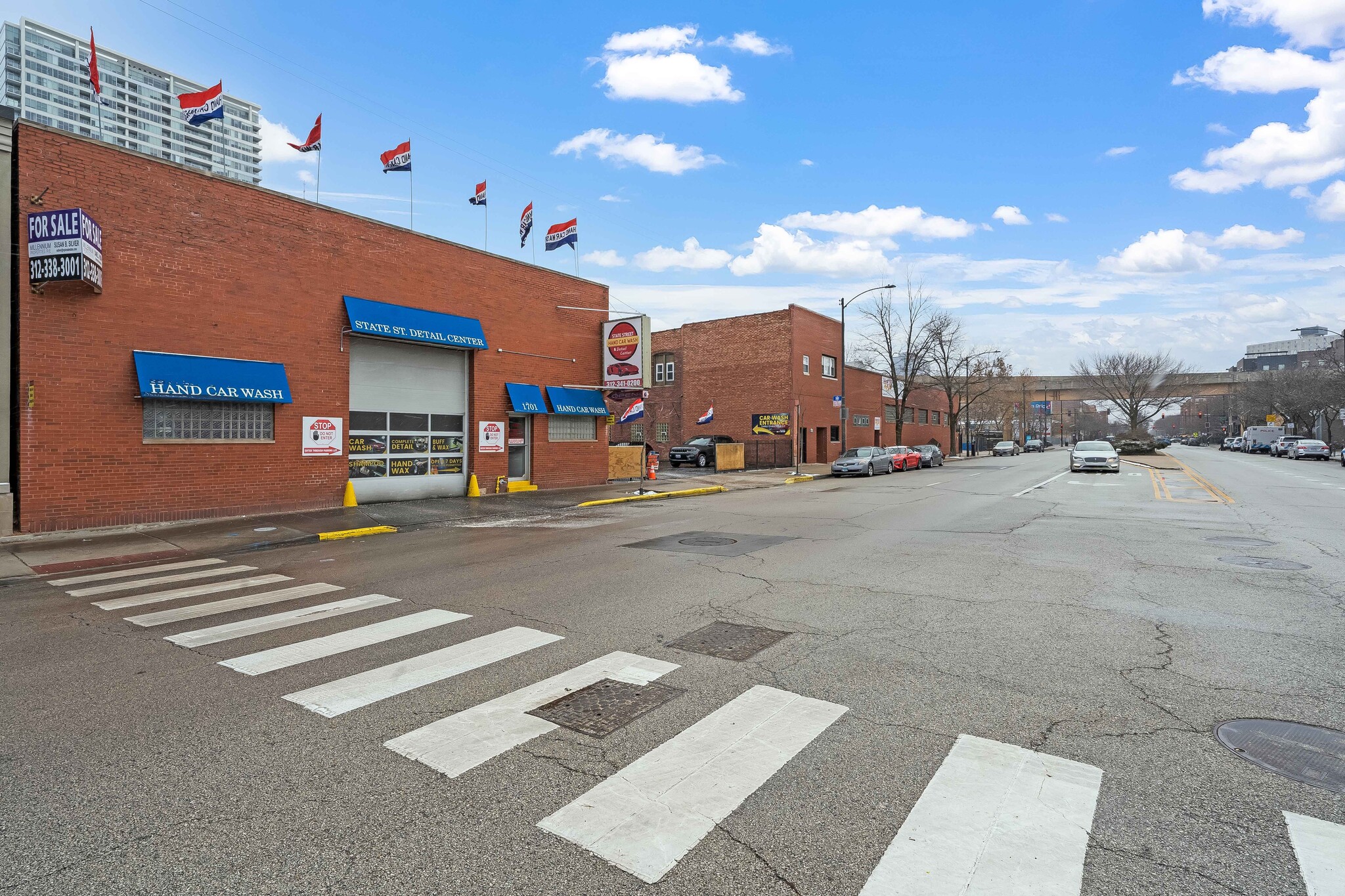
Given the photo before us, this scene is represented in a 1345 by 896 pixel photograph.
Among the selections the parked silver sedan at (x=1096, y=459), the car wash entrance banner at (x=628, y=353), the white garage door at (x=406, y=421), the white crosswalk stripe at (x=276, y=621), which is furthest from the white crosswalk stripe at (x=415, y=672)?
the parked silver sedan at (x=1096, y=459)

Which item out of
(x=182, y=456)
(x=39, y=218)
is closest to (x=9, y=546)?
(x=182, y=456)

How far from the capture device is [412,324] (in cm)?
1830

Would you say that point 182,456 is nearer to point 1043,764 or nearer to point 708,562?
point 708,562

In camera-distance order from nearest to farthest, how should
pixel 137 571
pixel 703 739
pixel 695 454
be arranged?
pixel 703 739 → pixel 137 571 → pixel 695 454

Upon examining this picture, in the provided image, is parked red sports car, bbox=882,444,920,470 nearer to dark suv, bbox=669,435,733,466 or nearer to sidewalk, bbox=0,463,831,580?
dark suv, bbox=669,435,733,466

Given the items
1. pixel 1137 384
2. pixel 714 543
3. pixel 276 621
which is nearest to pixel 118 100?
pixel 276 621

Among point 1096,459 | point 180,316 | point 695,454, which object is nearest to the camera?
point 180,316

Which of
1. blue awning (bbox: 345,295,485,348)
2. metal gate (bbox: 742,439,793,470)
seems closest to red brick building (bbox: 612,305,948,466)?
metal gate (bbox: 742,439,793,470)

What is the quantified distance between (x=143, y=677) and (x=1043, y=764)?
6.02m

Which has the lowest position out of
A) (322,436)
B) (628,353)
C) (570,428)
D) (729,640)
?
(729,640)

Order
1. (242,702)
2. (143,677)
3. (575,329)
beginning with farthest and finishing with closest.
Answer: (575,329)
(143,677)
(242,702)

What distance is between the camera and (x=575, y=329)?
934 inches

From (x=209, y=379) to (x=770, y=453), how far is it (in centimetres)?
2845

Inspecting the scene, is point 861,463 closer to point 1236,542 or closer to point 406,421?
point 406,421
